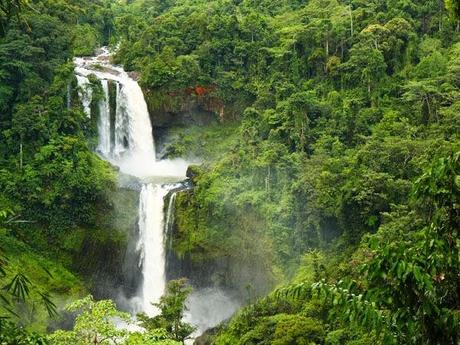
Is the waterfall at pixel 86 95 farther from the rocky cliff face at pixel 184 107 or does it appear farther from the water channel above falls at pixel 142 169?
the rocky cliff face at pixel 184 107

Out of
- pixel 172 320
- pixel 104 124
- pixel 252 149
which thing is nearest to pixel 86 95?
pixel 104 124

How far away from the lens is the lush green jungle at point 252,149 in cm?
1931

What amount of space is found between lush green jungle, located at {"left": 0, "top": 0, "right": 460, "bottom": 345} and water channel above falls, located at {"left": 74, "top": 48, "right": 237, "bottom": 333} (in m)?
0.77

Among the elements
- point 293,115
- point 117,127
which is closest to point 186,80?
point 117,127

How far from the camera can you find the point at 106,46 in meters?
45.3

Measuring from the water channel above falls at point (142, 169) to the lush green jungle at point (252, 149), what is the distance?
2.53 ft

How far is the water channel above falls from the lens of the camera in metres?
24.3

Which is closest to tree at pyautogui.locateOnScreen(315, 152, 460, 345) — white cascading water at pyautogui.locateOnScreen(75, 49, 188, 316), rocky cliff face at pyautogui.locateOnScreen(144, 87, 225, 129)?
white cascading water at pyautogui.locateOnScreen(75, 49, 188, 316)

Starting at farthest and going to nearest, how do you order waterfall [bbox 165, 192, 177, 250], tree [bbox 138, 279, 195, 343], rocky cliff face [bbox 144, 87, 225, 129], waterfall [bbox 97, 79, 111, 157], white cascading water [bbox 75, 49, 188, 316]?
rocky cliff face [bbox 144, 87, 225, 129], waterfall [bbox 97, 79, 111, 157], white cascading water [bbox 75, 49, 188, 316], waterfall [bbox 165, 192, 177, 250], tree [bbox 138, 279, 195, 343]

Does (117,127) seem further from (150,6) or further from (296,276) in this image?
(150,6)

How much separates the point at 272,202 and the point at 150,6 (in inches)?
1423

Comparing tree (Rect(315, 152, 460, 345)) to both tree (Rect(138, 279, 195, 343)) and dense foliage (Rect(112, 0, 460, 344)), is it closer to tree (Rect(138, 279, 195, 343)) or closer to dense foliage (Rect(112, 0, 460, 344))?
dense foliage (Rect(112, 0, 460, 344))

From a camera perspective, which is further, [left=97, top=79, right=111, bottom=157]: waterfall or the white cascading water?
[left=97, top=79, right=111, bottom=157]: waterfall

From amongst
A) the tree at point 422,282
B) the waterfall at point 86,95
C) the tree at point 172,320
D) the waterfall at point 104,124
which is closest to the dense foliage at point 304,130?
the tree at point 172,320
